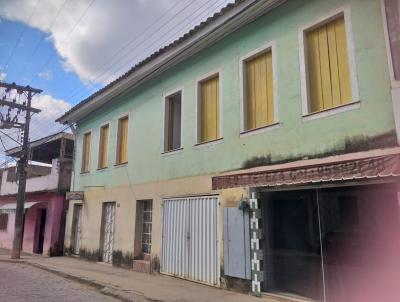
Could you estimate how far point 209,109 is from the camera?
1150 centimetres

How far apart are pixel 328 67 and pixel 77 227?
15.1 meters

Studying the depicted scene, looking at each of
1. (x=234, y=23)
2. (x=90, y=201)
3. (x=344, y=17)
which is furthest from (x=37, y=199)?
(x=344, y=17)

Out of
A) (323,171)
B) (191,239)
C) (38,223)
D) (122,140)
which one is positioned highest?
(122,140)

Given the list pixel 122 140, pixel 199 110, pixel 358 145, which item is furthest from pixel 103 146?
pixel 358 145

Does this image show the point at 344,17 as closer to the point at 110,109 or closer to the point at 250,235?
the point at 250,235

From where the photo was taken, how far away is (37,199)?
21.7 meters

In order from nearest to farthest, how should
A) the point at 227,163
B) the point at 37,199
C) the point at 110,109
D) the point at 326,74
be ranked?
the point at 326,74 < the point at 227,163 < the point at 110,109 < the point at 37,199

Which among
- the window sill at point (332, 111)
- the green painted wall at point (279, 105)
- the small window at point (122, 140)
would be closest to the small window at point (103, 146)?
the green painted wall at point (279, 105)

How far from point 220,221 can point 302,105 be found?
12.9 ft

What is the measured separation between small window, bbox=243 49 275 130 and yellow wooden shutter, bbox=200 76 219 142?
4.22 feet

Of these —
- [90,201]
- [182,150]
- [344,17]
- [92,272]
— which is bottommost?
[92,272]

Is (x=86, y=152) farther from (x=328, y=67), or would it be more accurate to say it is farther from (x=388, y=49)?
(x=388, y=49)

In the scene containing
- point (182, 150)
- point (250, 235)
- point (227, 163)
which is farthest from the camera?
point (182, 150)

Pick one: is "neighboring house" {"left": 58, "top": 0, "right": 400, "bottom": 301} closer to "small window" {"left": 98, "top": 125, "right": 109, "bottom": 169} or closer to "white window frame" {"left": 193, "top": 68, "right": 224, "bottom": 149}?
"white window frame" {"left": 193, "top": 68, "right": 224, "bottom": 149}
